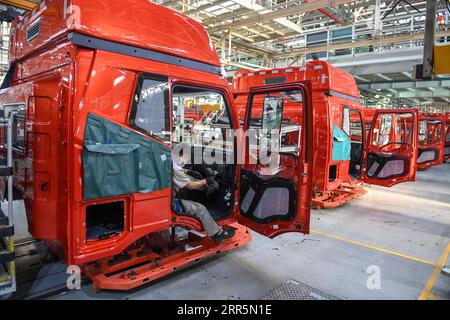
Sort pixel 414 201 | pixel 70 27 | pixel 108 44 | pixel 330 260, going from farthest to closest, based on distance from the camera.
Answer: pixel 414 201 → pixel 330 260 → pixel 108 44 → pixel 70 27

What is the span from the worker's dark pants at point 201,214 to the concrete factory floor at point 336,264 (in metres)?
0.52

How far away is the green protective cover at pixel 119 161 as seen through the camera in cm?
241

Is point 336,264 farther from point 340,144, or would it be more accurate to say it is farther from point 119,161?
point 340,144

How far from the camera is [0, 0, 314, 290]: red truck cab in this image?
2.40 m

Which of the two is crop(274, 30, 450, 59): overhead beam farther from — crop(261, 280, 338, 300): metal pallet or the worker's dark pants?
the worker's dark pants

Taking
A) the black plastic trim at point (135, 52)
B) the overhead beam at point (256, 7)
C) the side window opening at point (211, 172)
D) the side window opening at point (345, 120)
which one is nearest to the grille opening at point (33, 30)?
the black plastic trim at point (135, 52)

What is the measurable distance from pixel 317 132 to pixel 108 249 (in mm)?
4758

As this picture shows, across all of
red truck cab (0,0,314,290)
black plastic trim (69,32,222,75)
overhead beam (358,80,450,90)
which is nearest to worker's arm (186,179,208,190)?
red truck cab (0,0,314,290)

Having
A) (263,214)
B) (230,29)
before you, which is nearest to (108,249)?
(263,214)

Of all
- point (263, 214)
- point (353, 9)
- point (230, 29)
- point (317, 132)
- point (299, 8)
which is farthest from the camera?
point (353, 9)

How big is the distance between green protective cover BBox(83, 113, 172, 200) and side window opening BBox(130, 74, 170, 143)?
0.32 ft

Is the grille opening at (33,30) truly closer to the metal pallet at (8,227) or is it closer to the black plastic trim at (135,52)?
the black plastic trim at (135,52)

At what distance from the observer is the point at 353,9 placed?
8.83 m

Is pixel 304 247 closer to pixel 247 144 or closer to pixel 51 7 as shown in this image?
pixel 247 144
